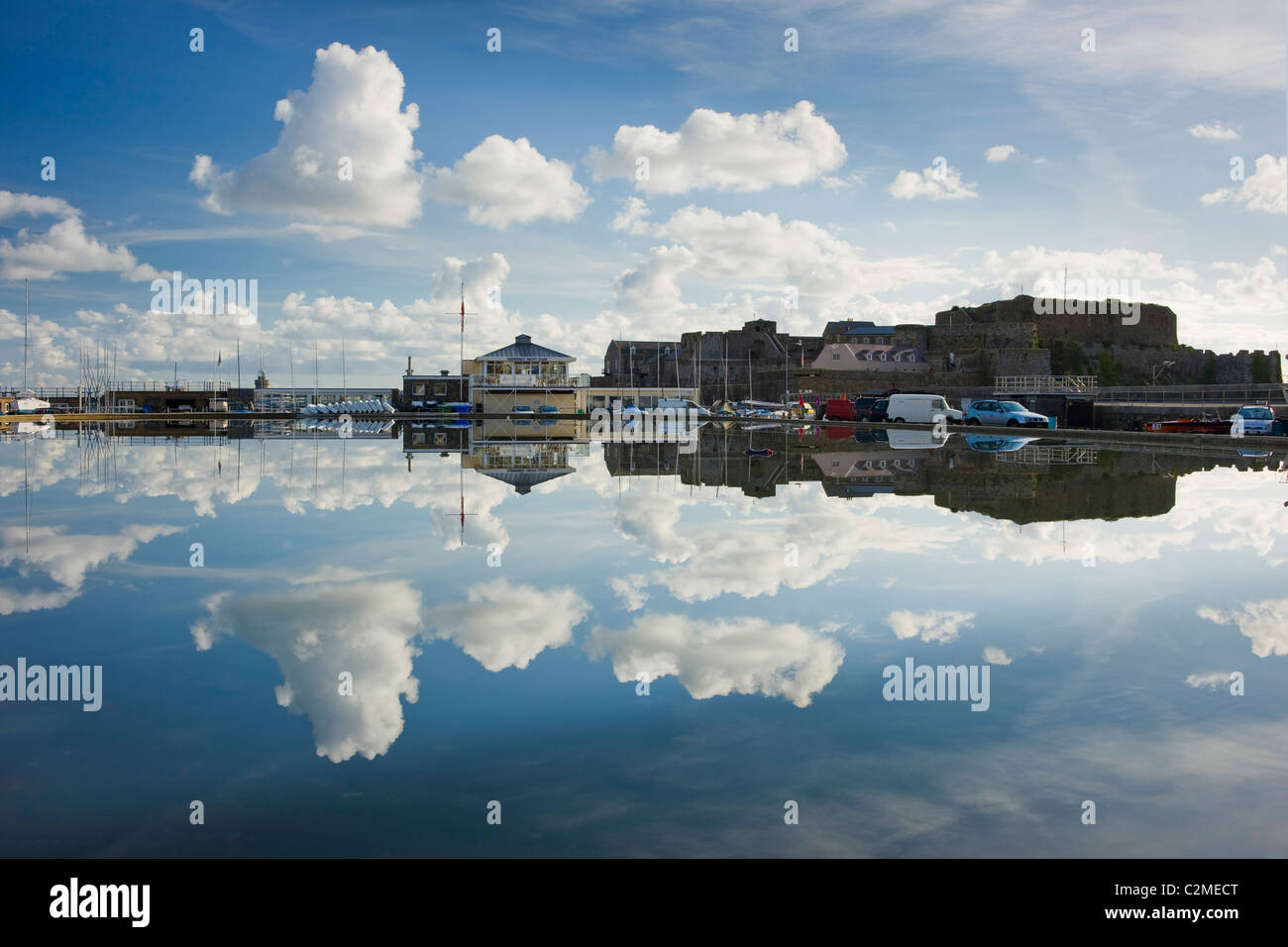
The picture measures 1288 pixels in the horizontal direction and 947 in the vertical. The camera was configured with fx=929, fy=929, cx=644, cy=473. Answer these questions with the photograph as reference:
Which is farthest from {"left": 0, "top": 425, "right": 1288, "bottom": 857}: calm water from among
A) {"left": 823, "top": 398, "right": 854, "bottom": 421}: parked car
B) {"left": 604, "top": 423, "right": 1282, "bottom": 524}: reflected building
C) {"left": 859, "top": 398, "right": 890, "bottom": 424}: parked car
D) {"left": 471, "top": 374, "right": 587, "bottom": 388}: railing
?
{"left": 471, "top": 374, "right": 587, "bottom": 388}: railing

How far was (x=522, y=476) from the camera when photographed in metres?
24.6

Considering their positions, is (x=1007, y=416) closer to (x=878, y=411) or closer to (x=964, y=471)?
(x=878, y=411)

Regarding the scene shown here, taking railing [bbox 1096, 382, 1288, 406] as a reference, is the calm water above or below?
below

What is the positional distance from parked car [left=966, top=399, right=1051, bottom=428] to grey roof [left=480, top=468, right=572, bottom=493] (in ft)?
98.3

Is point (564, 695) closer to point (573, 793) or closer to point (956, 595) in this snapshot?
point (573, 793)

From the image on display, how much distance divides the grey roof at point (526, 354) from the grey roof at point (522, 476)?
6078cm

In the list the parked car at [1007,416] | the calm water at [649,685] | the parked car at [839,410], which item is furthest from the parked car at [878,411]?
the calm water at [649,685]

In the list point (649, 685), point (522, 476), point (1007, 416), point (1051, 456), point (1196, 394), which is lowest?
point (649, 685)

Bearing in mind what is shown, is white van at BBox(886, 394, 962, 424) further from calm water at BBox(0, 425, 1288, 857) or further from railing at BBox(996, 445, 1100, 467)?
calm water at BBox(0, 425, 1288, 857)

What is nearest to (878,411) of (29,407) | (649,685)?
(649,685)

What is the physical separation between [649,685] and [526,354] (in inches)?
3221

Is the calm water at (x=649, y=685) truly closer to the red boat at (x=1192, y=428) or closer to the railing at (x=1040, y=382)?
the red boat at (x=1192, y=428)

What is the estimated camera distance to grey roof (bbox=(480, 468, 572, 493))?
72.2 ft

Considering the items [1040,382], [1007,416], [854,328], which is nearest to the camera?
[1007,416]
